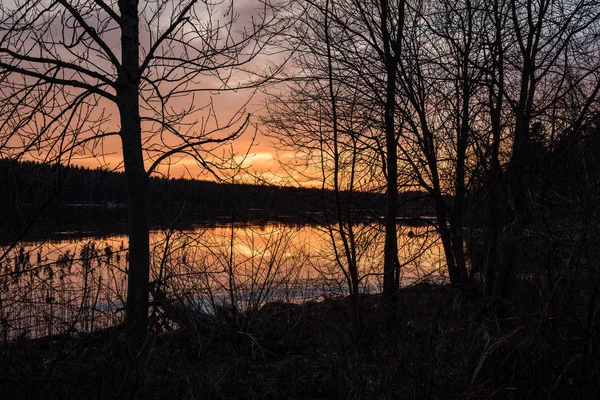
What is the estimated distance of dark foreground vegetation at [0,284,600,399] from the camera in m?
3.17

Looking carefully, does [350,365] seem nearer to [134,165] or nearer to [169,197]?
[134,165]

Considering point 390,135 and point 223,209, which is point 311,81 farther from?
point 223,209

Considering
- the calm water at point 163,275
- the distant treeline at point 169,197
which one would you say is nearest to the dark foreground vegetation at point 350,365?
the calm water at point 163,275

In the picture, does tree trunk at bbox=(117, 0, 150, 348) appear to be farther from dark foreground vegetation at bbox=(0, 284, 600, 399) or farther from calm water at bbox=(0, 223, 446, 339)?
dark foreground vegetation at bbox=(0, 284, 600, 399)

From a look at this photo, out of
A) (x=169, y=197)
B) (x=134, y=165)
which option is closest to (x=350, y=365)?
(x=134, y=165)

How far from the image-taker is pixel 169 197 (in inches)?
239

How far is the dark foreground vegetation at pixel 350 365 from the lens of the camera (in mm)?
3172

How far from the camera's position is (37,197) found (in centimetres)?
408

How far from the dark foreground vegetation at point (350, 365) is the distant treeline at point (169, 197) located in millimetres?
1153

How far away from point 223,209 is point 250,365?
1.73 meters

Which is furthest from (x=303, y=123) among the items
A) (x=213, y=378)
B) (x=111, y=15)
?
(x=213, y=378)

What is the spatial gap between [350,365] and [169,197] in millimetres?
3200

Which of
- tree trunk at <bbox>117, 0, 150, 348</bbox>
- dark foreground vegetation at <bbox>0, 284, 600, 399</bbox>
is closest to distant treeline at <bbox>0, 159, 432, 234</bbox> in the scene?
Result: tree trunk at <bbox>117, 0, 150, 348</bbox>

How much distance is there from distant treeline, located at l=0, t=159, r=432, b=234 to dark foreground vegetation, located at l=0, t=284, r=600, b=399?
1.15 m
